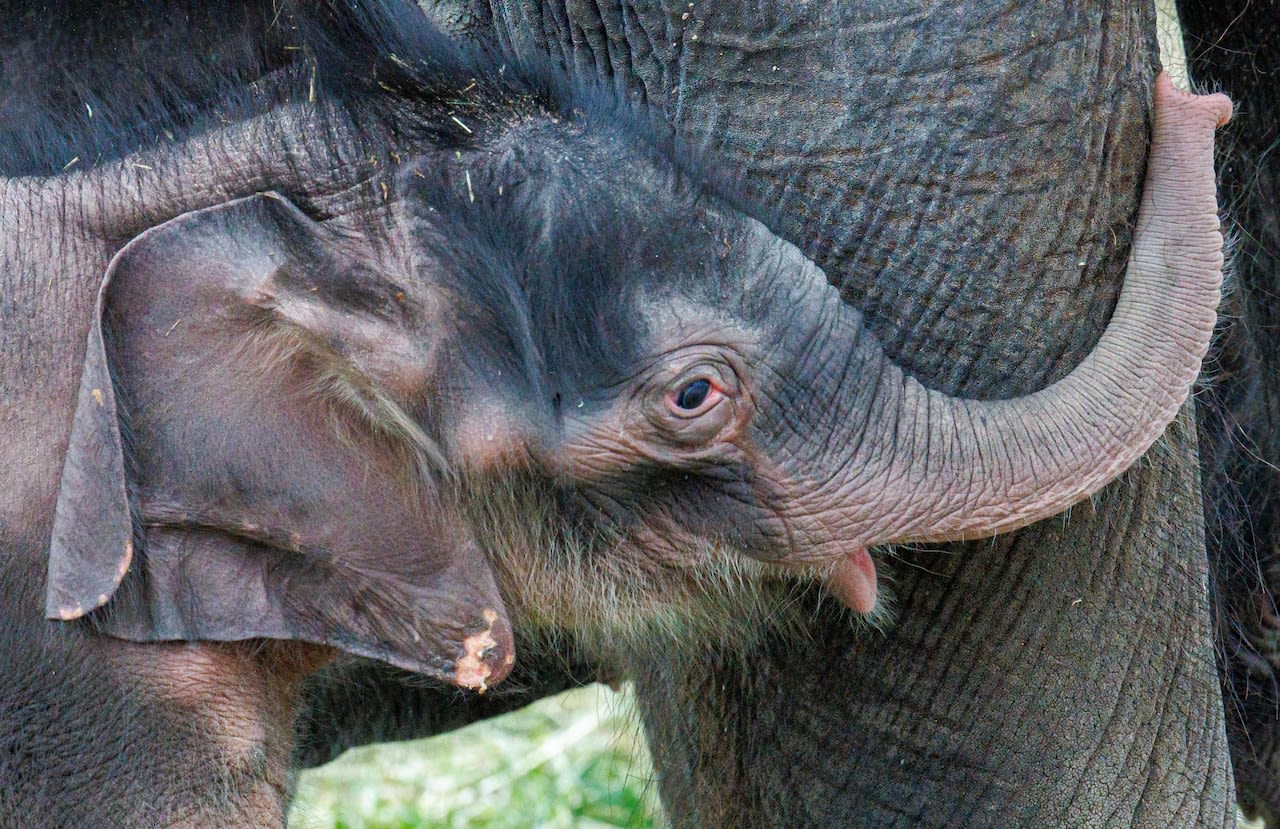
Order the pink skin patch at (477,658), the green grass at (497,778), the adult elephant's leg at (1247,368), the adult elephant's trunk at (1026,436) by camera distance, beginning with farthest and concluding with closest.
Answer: the green grass at (497,778), the adult elephant's leg at (1247,368), the pink skin patch at (477,658), the adult elephant's trunk at (1026,436)

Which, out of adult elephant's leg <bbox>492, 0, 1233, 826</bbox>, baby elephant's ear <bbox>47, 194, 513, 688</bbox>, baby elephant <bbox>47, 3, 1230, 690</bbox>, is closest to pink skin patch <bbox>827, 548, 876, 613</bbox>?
baby elephant <bbox>47, 3, 1230, 690</bbox>

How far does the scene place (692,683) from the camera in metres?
2.76

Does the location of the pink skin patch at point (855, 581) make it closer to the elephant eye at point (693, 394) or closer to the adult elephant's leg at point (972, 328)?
the adult elephant's leg at point (972, 328)

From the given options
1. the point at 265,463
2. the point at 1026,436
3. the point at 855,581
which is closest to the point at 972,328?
the point at 1026,436

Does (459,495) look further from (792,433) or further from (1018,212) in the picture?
(1018,212)

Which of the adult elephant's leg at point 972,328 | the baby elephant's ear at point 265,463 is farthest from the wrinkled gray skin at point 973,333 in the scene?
the baby elephant's ear at point 265,463

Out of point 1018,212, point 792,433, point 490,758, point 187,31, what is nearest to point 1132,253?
point 1018,212

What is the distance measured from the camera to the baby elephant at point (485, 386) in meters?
2.17

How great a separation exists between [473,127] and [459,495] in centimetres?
44

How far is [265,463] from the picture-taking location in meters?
2.24

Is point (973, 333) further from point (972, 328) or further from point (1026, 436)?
point (1026, 436)

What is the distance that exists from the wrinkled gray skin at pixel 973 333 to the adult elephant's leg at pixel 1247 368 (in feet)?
1.11

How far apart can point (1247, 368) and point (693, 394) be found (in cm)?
110

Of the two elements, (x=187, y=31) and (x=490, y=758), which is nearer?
(x=187, y=31)
